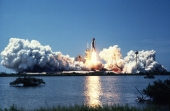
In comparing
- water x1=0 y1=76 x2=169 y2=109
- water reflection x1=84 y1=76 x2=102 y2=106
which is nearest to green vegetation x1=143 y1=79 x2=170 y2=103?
water x1=0 y1=76 x2=169 y2=109

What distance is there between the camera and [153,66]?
5605 inches

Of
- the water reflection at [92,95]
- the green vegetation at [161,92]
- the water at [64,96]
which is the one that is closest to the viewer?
the green vegetation at [161,92]

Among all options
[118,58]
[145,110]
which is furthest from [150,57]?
[145,110]

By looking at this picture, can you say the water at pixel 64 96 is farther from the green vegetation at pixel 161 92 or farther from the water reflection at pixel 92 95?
the green vegetation at pixel 161 92

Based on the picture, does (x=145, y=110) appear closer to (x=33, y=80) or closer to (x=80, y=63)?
(x=33, y=80)

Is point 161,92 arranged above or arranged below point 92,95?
above

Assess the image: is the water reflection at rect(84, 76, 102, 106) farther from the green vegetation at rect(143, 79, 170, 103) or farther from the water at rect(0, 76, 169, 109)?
the green vegetation at rect(143, 79, 170, 103)

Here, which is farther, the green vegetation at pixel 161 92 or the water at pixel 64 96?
the water at pixel 64 96

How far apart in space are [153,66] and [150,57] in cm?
415

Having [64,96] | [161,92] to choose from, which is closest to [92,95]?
[64,96]

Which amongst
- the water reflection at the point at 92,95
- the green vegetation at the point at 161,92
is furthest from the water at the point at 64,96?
the green vegetation at the point at 161,92

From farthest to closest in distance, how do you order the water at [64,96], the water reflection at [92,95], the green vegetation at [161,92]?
1. the water reflection at [92,95]
2. the water at [64,96]
3. the green vegetation at [161,92]

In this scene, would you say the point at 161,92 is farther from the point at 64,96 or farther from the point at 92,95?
the point at 64,96

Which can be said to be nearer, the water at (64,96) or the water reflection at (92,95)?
the water at (64,96)
